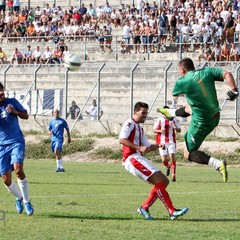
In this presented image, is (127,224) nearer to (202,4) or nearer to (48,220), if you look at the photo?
(48,220)

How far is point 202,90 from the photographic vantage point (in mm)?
16062

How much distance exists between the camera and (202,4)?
4925 cm

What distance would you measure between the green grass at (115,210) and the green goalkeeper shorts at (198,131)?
1.31 metres

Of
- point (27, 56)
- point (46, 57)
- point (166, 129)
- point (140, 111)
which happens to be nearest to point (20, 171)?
point (140, 111)

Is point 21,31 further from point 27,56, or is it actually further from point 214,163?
point 214,163

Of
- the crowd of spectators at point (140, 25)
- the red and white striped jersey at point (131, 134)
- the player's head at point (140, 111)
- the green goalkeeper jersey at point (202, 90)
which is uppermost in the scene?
the green goalkeeper jersey at point (202, 90)

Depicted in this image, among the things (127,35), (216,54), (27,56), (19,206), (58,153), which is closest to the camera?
(19,206)

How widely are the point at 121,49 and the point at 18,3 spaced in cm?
1170

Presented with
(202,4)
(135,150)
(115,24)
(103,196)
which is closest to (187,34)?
(202,4)

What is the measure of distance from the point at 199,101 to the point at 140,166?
164 cm

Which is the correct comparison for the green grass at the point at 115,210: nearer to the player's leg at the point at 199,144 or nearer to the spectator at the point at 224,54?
the player's leg at the point at 199,144

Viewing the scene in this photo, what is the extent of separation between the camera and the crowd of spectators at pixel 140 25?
46625 millimetres

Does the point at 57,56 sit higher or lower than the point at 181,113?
lower

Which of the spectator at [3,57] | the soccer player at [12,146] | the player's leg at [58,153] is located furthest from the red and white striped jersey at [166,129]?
the spectator at [3,57]
